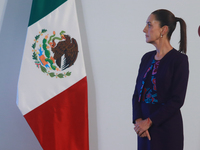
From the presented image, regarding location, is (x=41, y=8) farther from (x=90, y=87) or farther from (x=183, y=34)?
(x=183, y=34)

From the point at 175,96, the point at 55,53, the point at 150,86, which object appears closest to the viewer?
the point at 175,96

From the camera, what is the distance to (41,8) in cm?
215

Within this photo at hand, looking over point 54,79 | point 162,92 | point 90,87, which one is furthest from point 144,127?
point 90,87

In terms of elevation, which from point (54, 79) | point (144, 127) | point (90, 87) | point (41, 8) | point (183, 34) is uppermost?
point (41, 8)

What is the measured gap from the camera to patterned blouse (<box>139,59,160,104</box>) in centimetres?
157

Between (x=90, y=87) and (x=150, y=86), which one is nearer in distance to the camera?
(x=150, y=86)

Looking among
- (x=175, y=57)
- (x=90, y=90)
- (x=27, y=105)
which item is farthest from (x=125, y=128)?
(x=175, y=57)

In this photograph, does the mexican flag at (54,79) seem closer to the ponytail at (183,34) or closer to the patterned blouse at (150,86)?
the patterned blouse at (150,86)

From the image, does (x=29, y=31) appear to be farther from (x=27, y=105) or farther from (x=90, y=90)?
(x=90, y=90)

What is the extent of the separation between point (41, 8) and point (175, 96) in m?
1.33

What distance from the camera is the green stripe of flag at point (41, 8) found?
2.13 metres

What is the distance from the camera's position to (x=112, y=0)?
2580mm

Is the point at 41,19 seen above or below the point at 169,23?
above

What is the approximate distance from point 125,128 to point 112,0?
132 cm
